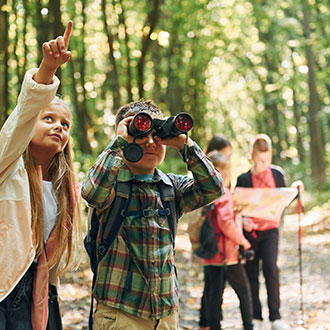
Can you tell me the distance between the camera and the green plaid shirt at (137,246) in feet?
11.1

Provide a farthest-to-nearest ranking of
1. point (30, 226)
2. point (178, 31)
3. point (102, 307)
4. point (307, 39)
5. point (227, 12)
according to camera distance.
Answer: point (227, 12) → point (307, 39) → point (178, 31) → point (102, 307) → point (30, 226)

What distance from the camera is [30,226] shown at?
318 centimetres

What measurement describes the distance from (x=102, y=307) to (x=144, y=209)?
649 mm

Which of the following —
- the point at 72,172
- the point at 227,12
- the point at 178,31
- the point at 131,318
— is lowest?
the point at 131,318

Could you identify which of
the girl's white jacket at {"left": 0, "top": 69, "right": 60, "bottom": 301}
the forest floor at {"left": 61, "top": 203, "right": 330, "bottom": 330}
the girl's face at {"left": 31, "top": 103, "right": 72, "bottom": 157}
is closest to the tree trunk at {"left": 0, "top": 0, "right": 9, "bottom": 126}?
the forest floor at {"left": 61, "top": 203, "right": 330, "bottom": 330}

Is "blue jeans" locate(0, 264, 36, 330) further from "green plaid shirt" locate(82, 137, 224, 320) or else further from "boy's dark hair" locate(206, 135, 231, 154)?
"boy's dark hair" locate(206, 135, 231, 154)

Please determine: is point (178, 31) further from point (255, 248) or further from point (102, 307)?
point (102, 307)

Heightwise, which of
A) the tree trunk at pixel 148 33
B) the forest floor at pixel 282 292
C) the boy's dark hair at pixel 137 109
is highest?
the tree trunk at pixel 148 33

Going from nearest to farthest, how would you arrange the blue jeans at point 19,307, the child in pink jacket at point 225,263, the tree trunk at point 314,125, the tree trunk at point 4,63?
1. the blue jeans at point 19,307
2. the child in pink jacket at point 225,263
3. the tree trunk at point 4,63
4. the tree trunk at point 314,125

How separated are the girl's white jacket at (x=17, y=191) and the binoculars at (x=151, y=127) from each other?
1.77ft

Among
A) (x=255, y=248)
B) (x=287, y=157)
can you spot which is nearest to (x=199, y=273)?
(x=255, y=248)

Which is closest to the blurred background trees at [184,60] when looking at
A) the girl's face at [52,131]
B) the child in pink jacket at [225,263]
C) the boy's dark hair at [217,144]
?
the boy's dark hair at [217,144]

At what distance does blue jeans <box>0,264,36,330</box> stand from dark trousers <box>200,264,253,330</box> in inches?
130

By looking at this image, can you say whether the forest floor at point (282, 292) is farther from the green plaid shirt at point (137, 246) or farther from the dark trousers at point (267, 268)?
the green plaid shirt at point (137, 246)
